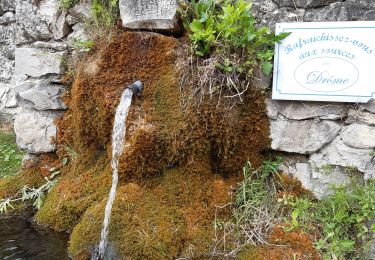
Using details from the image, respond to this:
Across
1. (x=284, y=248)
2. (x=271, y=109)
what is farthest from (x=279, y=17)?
(x=284, y=248)

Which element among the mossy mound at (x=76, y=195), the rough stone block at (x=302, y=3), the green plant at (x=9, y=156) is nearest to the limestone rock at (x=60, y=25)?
the mossy mound at (x=76, y=195)

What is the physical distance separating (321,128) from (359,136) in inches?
10.0

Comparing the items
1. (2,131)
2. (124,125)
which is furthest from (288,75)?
(2,131)

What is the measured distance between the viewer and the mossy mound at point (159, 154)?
8.44 ft

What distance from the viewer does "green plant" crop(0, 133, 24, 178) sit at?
3830 mm

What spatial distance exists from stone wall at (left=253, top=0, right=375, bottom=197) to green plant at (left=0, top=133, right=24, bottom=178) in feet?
8.76

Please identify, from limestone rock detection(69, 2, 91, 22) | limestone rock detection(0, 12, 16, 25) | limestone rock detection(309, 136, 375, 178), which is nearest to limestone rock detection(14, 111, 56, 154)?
limestone rock detection(69, 2, 91, 22)

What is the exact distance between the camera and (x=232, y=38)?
2.58 m

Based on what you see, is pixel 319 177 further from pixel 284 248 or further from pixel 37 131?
pixel 37 131

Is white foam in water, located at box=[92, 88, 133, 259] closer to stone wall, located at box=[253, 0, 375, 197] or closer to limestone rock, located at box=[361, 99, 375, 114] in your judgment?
stone wall, located at box=[253, 0, 375, 197]

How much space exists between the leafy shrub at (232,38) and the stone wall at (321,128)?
0.23 metres

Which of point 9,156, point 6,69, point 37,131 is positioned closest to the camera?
point 37,131

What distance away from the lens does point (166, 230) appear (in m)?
2.54

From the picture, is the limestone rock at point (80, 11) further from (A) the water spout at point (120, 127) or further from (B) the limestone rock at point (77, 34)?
(A) the water spout at point (120, 127)
